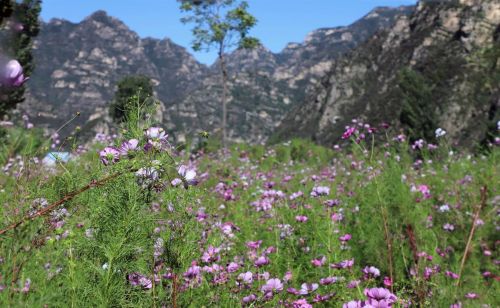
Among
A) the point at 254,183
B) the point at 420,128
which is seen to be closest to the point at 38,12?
the point at 254,183

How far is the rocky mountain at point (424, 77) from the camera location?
36.8 metres

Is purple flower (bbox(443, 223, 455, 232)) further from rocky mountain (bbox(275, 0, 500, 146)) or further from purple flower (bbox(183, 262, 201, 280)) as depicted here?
rocky mountain (bbox(275, 0, 500, 146))

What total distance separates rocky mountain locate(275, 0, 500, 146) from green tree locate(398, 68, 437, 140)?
3.5 inches

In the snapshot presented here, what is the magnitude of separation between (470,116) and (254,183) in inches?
1933

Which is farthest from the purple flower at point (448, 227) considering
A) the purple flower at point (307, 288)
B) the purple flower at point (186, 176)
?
the purple flower at point (186, 176)

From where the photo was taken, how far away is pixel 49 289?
1.66 m

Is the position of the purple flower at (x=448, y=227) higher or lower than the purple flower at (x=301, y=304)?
lower

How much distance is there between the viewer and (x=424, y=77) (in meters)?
56.1

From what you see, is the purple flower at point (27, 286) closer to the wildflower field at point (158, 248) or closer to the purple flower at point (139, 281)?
the wildflower field at point (158, 248)

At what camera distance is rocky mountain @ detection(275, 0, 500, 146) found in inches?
1448

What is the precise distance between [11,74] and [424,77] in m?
61.0

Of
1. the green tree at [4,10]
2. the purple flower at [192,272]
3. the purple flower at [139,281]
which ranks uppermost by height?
the green tree at [4,10]

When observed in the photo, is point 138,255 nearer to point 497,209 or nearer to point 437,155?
point 497,209

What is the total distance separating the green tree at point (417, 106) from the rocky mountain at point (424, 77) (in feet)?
0.29
